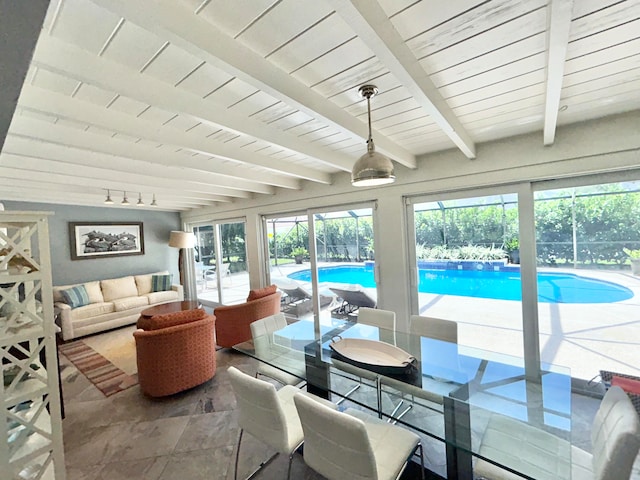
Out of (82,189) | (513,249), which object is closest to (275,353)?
(513,249)

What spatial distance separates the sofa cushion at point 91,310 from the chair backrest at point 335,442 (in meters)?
5.07

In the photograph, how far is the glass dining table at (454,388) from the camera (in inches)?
55.6

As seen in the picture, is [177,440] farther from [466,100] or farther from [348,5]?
[466,100]

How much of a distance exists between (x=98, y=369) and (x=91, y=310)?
1777mm

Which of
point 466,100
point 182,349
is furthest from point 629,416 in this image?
point 182,349

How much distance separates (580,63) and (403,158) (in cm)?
148

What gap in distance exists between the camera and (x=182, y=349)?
2748 millimetres

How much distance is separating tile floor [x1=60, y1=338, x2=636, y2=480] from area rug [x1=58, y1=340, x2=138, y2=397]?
0.42ft

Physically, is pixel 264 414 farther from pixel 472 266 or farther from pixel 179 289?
pixel 179 289

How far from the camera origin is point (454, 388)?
1.66 metres

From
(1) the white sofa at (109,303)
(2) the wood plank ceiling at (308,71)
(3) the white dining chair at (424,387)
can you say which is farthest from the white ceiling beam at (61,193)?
(3) the white dining chair at (424,387)

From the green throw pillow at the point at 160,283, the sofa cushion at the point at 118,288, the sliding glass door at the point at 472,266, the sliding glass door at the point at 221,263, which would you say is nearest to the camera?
the sliding glass door at the point at 472,266

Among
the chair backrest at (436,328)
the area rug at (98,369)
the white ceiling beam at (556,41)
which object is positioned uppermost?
the white ceiling beam at (556,41)

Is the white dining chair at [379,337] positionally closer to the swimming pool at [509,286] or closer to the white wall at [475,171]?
the white wall at [475,171]
